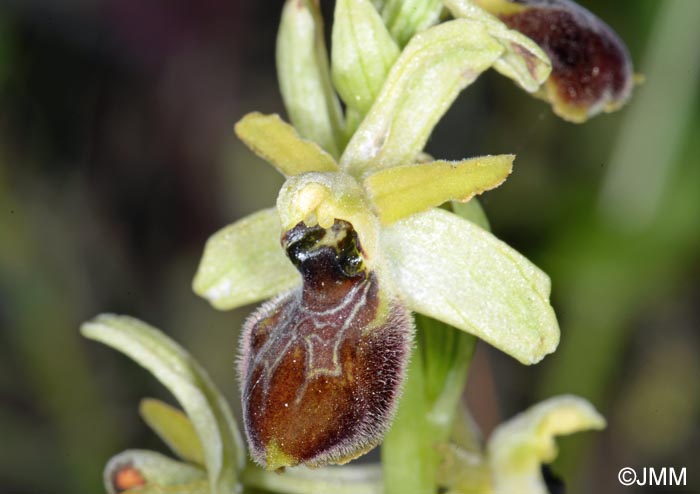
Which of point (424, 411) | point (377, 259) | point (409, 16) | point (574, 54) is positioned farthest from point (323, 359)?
point (574, 54)

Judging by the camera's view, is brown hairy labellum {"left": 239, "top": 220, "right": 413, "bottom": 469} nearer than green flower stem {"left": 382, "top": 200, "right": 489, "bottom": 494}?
Yes

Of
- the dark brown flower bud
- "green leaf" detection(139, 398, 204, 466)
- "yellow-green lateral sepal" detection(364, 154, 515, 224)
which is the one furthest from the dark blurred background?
"yellow-green lateral sepal" detection(364, 154, 515, 224)

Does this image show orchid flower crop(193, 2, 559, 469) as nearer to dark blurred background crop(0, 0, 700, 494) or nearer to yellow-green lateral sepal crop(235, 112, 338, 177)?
yellow-green lateral sepal crop(235, 112, 338, 177)

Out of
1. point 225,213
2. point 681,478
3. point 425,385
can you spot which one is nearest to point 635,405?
point 681,478

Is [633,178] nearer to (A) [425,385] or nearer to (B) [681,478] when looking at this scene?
(B) [681,478]

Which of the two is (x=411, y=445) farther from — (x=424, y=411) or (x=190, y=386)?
(x=190, y=386)

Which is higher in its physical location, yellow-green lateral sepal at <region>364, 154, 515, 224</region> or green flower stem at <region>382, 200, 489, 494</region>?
yellow-green lateral sepal at <region>364, 154, 515, 224</region>
